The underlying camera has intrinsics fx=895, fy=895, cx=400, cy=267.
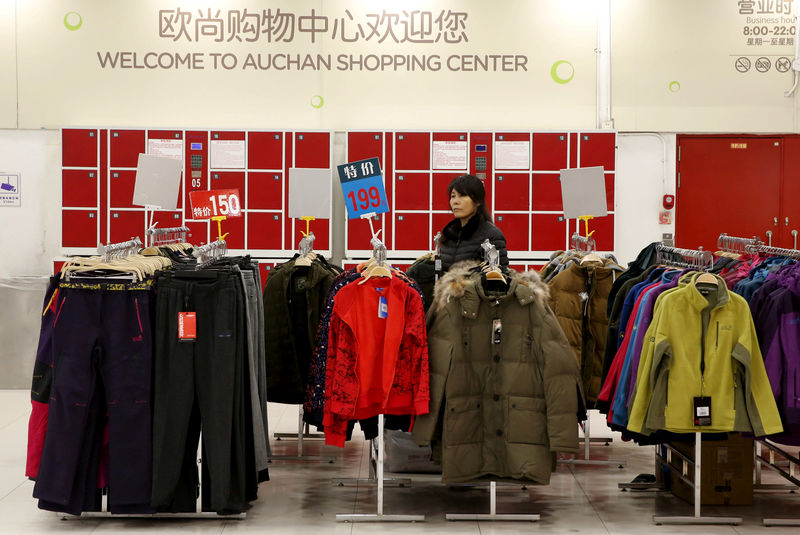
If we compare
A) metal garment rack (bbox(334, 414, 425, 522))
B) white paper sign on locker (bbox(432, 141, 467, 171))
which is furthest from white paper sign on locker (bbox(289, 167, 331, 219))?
white paper sign on locker (bbox(432, 141, 467, 171))

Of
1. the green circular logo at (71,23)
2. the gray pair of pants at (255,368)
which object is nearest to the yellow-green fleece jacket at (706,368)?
the gray pair of pants at (255,368)

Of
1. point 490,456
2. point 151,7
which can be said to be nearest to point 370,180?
point 490,456

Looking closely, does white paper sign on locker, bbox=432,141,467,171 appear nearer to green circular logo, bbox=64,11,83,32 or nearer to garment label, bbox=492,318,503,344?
green circular logo, bbox=64,11,83,32

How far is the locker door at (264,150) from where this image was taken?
773 centimetres

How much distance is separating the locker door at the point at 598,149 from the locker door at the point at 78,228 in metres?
4.25

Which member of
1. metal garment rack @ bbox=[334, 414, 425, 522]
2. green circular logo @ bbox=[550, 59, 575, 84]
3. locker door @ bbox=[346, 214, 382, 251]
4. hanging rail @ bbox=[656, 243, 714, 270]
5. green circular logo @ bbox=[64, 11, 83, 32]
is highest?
green circular logo @ bbox=[64, 11, 83, 32]

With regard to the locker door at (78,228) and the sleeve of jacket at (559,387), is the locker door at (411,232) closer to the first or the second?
the locker door at (78,228)

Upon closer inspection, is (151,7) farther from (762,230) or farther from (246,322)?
(762,230)

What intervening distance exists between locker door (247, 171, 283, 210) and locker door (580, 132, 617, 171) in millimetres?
2635

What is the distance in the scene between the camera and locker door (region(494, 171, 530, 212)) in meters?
7.78

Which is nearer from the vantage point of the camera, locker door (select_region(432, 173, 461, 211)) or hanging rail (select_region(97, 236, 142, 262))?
hanging rail (select_region(97, 236, 142, 262))

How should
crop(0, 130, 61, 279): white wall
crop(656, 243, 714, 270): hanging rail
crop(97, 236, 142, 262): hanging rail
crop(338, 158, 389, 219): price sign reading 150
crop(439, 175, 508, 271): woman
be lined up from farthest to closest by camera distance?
crop(0, 130, 61, 279): white wall < crop(439, 175, 508, 271): woman < crop(338, 158, 389, 219): price sign reading 150 < crop(656, 243, 714, 270): hanging rail < crop(97, 236, 142, 262): hanging rail

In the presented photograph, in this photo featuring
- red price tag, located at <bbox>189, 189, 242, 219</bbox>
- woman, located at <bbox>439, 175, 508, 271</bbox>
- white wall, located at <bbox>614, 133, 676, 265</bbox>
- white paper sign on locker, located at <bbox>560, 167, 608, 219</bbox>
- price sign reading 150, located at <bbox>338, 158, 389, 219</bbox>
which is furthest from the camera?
white wall, located at <bbox>614, 133, 676, 265</bbox>

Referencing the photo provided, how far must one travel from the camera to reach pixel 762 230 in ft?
26.7
